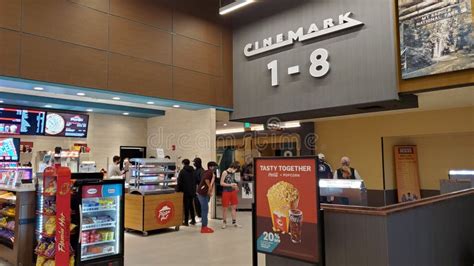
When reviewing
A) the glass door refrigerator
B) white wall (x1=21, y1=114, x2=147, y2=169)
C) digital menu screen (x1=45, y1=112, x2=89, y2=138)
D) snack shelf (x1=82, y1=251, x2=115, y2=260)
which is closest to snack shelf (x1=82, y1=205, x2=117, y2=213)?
the glass door refrigerator

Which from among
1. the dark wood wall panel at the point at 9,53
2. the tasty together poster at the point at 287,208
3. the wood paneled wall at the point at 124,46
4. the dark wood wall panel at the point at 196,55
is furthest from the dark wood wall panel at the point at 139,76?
the tasty together poster at the point at 287,208

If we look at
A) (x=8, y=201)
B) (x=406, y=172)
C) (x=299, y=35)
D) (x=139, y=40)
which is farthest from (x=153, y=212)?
(x=406, y=172)

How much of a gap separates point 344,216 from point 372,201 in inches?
263

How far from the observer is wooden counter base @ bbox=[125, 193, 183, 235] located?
7.25 metres

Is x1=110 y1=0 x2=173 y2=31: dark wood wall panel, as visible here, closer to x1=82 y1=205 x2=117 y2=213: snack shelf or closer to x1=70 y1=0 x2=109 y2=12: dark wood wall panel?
x1=70 y1=0 x2=109 y2=12: dark wood wall panel

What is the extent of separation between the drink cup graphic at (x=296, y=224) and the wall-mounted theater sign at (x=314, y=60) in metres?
4.58

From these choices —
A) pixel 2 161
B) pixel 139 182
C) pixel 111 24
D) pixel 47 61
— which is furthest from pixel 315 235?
pixel 2 161

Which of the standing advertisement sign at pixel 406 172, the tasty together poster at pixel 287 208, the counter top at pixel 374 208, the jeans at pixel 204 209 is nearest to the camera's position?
the counter top at pixel 374 208

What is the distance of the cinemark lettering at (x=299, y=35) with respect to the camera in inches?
296

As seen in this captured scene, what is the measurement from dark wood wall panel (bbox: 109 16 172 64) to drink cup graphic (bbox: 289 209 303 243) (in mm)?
5781

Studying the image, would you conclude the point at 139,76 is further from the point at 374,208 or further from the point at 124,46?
the point at 374,208

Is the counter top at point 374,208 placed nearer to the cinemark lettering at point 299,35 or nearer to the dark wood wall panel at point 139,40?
the cinemark lettering at point 299,35

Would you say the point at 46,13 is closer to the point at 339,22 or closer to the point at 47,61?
the point at 47,61

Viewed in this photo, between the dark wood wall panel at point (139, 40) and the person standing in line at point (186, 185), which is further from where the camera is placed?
the person standing in line at point (186, 185)
